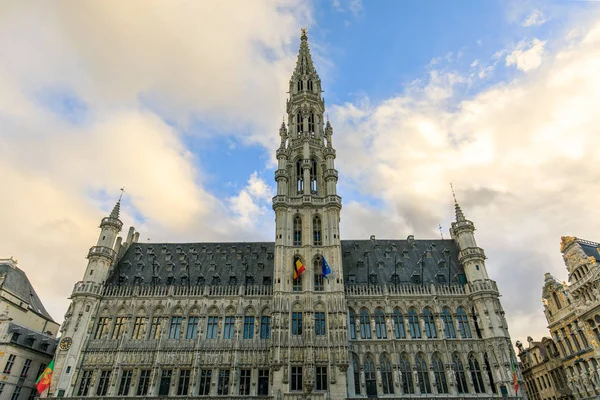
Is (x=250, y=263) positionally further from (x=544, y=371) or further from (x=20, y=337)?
(x=544, y=371)

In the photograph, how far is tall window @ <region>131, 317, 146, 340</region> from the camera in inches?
1759

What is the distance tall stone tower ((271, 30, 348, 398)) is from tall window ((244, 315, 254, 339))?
13.9ft

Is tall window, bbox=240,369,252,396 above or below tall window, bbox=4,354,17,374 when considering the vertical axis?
below

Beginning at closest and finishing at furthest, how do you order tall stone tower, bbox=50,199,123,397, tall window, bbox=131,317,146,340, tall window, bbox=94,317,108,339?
tall stone tower, bbox=50,199,123,397
tall window, bbox=131,317,146,340
tall window, bbox=94,317,108,339

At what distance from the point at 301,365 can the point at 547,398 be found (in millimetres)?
42006

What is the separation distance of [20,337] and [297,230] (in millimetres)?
39643

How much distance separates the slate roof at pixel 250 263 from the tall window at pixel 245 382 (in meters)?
11.5

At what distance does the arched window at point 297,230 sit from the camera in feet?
162

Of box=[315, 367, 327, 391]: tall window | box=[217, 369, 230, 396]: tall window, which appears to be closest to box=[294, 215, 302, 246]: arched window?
box=[315, 367, 327, 391]: tall window

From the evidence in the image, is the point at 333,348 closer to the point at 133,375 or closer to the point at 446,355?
the point at 446,355

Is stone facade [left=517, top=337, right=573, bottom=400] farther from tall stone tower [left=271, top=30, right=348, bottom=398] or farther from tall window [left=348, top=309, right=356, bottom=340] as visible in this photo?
tall stone tower [left=271, top=30, right=348, bottom=398]

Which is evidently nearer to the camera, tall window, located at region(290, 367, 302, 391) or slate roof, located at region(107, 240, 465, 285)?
tall window, located at region(290, 367, 302, 391)

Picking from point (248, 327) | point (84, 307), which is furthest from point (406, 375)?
point (84, 307)

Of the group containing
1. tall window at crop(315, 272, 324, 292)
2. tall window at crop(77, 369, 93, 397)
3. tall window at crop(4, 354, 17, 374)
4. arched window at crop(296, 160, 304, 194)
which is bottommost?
tall window at crop(77, 369, 93, 397)
